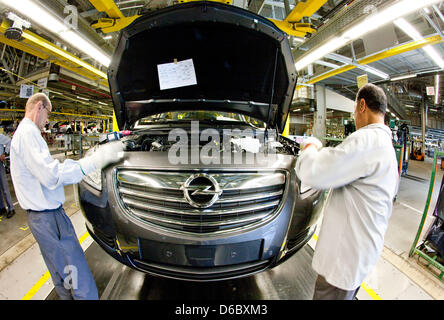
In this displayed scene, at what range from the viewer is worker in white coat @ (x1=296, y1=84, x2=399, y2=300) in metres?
0.96

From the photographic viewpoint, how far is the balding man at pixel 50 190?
1245mm

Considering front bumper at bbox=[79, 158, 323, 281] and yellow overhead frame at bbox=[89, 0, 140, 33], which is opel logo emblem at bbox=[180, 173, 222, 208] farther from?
yellow overhead frame at bbox=[89, 0, 140, 33]

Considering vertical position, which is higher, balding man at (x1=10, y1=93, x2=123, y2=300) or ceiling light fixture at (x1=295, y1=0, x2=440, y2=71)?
ceiling light fixture at (x1=295, y1=0, x2=440, y2=71)

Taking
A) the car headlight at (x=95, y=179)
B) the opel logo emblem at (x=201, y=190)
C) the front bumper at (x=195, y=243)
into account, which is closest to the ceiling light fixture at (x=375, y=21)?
the front bumper at (x=195, y=243)

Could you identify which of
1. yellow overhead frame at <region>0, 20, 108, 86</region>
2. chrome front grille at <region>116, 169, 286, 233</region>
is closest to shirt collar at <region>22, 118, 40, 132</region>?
chrome front grille at <region>116, 169, 286, 233</region>

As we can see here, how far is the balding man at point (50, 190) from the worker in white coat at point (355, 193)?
Result: 4.21 ft

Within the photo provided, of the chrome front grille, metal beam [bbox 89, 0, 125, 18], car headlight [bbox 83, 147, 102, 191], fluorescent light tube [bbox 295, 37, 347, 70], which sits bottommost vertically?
the chrome front grille

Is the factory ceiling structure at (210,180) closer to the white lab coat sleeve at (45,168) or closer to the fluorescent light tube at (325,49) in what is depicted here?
the white lab coat sleeve at (45,168)

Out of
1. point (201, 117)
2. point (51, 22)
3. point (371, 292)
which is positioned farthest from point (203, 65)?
point (51, 22)

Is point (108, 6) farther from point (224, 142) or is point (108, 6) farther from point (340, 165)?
point (340, 165)

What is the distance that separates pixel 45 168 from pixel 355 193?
183cm
